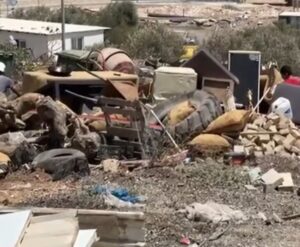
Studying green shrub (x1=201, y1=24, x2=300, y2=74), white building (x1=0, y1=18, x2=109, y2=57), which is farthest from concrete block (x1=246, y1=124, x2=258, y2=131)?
white building (x1=0, y1=18, x2=109, y2=57)

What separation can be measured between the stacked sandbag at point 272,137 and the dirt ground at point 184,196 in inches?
21.2

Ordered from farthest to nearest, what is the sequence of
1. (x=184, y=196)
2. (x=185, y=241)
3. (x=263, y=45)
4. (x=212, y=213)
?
(x=263, y=45) < (x=184, y=196) < (x=212, y=213) < (x=185, y=241)

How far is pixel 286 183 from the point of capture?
350 inches

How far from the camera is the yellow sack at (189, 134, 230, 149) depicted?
10391mm

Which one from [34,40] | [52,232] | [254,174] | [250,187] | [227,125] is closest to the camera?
[52,232]

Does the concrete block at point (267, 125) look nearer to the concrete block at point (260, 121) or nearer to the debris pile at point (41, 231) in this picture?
the concrete block at point (260, 121)

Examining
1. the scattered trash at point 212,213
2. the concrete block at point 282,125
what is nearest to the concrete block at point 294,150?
the concrete block at point 282,125

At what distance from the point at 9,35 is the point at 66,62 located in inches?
728

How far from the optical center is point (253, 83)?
13.6 m

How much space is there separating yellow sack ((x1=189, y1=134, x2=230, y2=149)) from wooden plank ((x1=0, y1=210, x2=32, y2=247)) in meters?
4.70


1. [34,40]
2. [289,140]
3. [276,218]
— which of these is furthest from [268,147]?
[34,40]

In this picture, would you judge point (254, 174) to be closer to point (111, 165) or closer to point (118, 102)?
point (111, 165)

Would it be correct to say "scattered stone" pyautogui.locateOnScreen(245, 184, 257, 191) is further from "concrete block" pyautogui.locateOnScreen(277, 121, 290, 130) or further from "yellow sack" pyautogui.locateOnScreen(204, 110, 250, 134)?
"concrete block" pyautogui.locateOnScreen(277, 121, 290, 130)

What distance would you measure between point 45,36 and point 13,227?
94.0 ft
